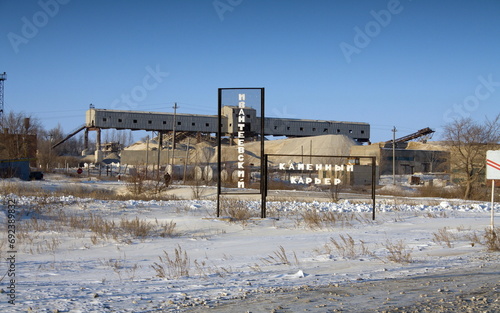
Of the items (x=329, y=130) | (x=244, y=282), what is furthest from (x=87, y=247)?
(x=329, y=130)

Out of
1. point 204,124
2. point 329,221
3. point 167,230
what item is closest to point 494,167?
point 329,221

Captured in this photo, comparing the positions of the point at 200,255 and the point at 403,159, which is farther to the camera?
the point at 403,159

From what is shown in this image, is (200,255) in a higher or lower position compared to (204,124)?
lower

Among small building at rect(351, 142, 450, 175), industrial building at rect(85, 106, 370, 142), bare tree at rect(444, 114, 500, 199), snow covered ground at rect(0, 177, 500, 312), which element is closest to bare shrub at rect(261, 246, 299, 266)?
snow covered ground at rect(0, 177, 500, 312)

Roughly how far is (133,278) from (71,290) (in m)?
1.24

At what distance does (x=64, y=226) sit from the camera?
1539 cm

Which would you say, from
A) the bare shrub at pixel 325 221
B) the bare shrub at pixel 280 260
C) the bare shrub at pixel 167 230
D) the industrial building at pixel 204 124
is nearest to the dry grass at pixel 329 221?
the bare shrub at pixel 325 221

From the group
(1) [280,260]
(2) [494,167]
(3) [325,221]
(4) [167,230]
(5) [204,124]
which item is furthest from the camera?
(5) [204,124]

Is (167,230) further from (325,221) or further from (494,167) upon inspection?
(494,167)

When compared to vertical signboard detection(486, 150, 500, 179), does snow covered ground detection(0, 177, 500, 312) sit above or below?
below

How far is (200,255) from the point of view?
1128 cm

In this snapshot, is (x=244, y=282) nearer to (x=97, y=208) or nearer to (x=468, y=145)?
(x=97, y=208)

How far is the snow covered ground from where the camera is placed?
23.5 feet

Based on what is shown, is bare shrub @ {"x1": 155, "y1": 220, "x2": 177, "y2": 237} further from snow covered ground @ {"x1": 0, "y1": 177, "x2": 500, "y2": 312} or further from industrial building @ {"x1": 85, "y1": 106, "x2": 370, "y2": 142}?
industrial building @ {"x1": 85, "y1": 106, "x2": 370, "y2": 142}
